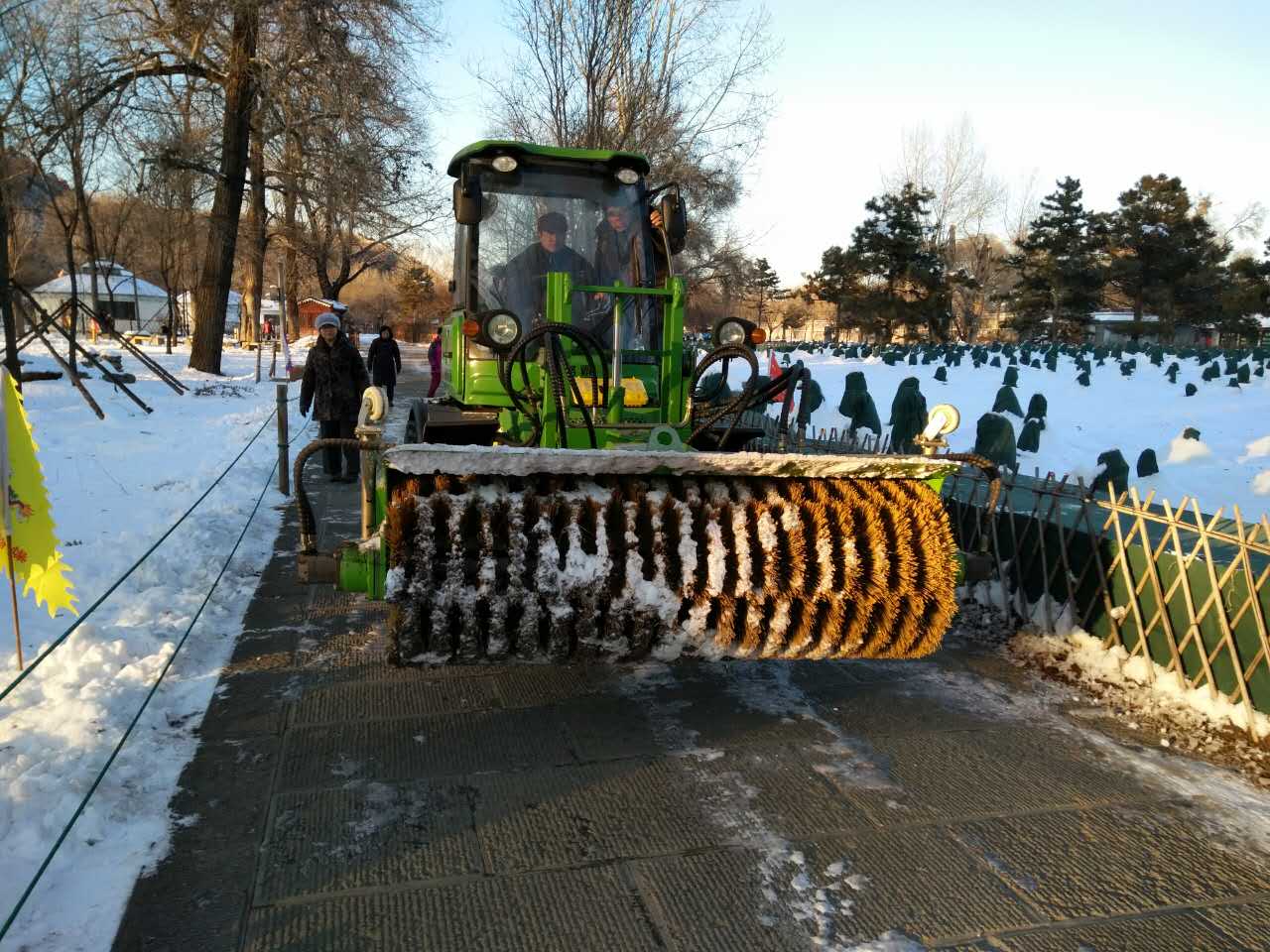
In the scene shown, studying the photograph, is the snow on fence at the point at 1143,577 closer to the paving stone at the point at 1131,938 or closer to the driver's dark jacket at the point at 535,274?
the paving stone at the point at 1131,938

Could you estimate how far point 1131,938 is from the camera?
2809 millimetres

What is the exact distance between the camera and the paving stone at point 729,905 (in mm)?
2746

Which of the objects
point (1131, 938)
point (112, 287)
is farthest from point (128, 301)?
point (1131, 938)

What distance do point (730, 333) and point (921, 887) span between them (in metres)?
3.38

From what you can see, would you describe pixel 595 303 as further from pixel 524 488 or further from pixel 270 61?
pixel 270 61

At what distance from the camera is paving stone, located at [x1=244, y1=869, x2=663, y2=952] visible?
268 cm

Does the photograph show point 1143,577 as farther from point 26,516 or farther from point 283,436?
point 283,436

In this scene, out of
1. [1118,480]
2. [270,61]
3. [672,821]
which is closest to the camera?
[672,821]

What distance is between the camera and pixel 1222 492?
452 inches

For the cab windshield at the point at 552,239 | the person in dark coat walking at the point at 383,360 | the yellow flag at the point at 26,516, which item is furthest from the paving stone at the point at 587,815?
the person in dark coat walking at the point at 383,360

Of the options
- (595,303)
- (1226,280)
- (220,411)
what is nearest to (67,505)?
(595,303)

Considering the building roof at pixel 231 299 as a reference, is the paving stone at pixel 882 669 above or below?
below

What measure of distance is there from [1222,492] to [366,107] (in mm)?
15378

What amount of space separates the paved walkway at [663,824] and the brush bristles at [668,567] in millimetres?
497
